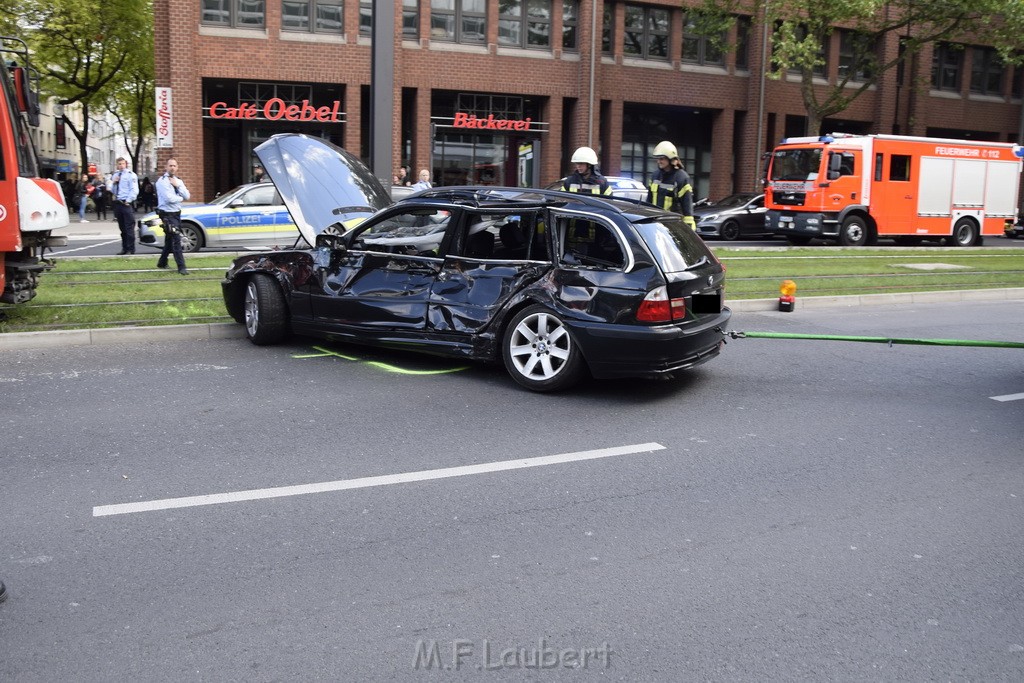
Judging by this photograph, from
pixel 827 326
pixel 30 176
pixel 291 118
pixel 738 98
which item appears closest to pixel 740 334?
pixel 827 326

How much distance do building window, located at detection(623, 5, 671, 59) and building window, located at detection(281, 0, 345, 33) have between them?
10.1 meters

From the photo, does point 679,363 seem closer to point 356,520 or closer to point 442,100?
point 356,520

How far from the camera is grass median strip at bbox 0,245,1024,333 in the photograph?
33.9 feet

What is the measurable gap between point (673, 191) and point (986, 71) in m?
35.2

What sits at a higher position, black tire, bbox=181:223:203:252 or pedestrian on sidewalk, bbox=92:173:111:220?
pedestrian on sidewalk, bbox=92:173:111:220

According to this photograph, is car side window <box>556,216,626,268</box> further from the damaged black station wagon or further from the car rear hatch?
the car rear hatch

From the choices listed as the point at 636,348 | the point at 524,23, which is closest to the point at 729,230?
the point at 524,23

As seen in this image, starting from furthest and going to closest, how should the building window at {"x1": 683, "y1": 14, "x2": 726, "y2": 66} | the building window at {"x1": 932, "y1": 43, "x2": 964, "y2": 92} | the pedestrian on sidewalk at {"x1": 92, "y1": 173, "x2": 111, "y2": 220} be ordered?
1. the building window at {"x1": 932, "y1": 43, "x2": 964, "y2": 92}
2. the building window at {"x1": 683, "y1": 14, "x2": 726, "y2": 66}
3. the pedestrian on sidewalk at {"x1": 92, "y1": 173, "x2": 111, "y2": 220}

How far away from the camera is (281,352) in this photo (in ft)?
29.6

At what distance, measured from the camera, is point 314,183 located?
964cm

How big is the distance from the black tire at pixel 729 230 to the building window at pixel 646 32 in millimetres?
9735

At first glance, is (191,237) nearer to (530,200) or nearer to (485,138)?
(530,200)

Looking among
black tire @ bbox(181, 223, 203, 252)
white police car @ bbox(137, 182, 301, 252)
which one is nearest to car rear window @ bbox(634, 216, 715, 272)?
white police car @ bbox(137, 182, 301, 252)

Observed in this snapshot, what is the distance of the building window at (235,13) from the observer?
28.5 m
